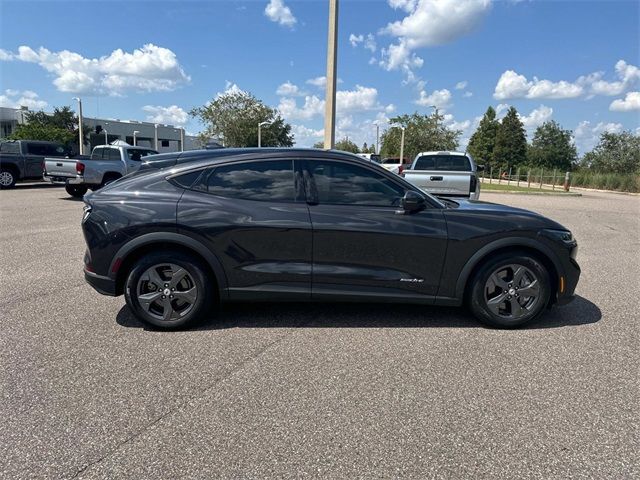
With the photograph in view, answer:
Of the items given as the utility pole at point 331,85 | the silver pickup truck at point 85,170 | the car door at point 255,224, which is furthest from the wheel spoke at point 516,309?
the silver pickup truck at point 85,170

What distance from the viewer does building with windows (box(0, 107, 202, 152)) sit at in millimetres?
56438

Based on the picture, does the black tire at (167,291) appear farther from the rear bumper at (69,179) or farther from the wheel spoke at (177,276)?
the rear bumper at (69,179)

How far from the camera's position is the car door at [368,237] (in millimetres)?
3852

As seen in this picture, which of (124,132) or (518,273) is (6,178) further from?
(124,132)

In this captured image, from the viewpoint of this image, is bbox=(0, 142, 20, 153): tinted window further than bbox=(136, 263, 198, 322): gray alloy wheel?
Yes

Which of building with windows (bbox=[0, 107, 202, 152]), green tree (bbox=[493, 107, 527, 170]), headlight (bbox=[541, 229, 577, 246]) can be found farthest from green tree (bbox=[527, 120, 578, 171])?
headlight (bbox=[541, 229, 577, 246])

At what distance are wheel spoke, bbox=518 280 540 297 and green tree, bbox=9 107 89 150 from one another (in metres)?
50.1

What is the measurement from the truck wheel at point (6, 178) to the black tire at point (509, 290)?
60.9ft

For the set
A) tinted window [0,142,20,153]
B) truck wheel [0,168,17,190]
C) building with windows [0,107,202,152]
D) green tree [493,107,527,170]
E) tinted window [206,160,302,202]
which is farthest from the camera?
green tree [493,107,527,170]

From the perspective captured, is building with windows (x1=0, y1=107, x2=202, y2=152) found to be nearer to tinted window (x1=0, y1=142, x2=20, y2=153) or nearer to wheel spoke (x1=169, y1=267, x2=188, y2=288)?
tinted window (x1=0, y1=142, x2=20, y2=153)

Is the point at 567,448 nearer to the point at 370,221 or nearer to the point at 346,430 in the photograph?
the point at 346,430

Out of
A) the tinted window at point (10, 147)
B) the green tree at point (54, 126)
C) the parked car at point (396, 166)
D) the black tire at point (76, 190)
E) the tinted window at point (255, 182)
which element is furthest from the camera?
the green tree at point (54, 126)

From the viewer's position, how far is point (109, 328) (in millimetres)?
3945

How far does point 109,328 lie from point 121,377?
1024 millimetres
